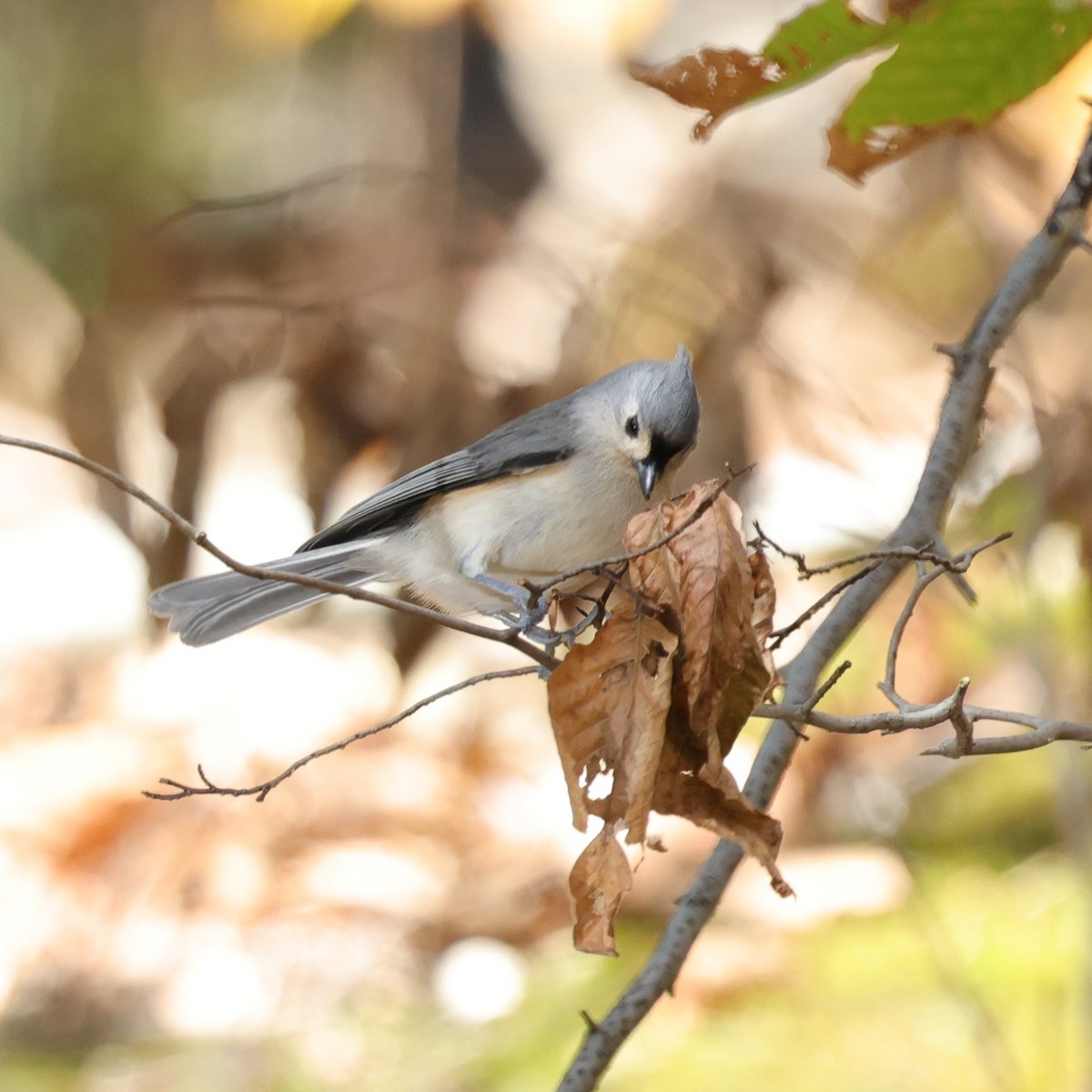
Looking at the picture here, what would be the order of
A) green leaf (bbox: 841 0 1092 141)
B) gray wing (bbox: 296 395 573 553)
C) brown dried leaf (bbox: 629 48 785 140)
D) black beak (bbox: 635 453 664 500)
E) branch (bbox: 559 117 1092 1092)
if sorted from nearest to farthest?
green leaf (bbox: 841 0 1092 141)
brown dried leaf (bbox: 629 48 785 140)
branch (bbox: 559 117 1092 1092)
black beak (bbox: 635 453 664 500)
gray wing (bbox: 296 395 573 553)

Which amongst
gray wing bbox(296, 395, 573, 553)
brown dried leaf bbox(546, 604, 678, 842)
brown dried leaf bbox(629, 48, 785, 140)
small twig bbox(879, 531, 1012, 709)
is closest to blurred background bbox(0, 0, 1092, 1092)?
gray wing bbox(296, 395, 573, 553)

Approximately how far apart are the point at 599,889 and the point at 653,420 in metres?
1.12

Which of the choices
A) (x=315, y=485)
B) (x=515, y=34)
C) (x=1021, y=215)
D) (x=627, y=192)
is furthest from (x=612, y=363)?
(x=515, y=34)

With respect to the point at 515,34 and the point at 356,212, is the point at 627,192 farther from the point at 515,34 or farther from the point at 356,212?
the point at 356,212

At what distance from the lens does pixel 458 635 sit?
14.5 ft

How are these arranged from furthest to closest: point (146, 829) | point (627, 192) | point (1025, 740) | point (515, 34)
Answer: point (515, 34) < point (627, 192) < point (146, 829) < point (1025, 740)

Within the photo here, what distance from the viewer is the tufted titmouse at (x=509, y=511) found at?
2.28 meters

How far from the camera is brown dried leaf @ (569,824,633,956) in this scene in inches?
50.9

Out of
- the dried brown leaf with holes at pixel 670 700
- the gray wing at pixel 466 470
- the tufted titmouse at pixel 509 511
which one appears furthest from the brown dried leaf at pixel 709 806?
the gray wing at pixel 466 470

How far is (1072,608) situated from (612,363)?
79.0 inches

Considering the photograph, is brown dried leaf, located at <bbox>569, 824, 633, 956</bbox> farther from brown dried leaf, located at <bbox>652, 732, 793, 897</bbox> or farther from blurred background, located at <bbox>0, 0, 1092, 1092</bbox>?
blurred background, located at <bbox>0, 0, 1092, 1092</bbox>

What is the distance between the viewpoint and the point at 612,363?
3.28 m

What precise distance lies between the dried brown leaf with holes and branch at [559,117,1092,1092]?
0.55m

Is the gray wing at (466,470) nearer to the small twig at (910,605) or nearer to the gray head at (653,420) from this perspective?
the gray head at (653,420)
